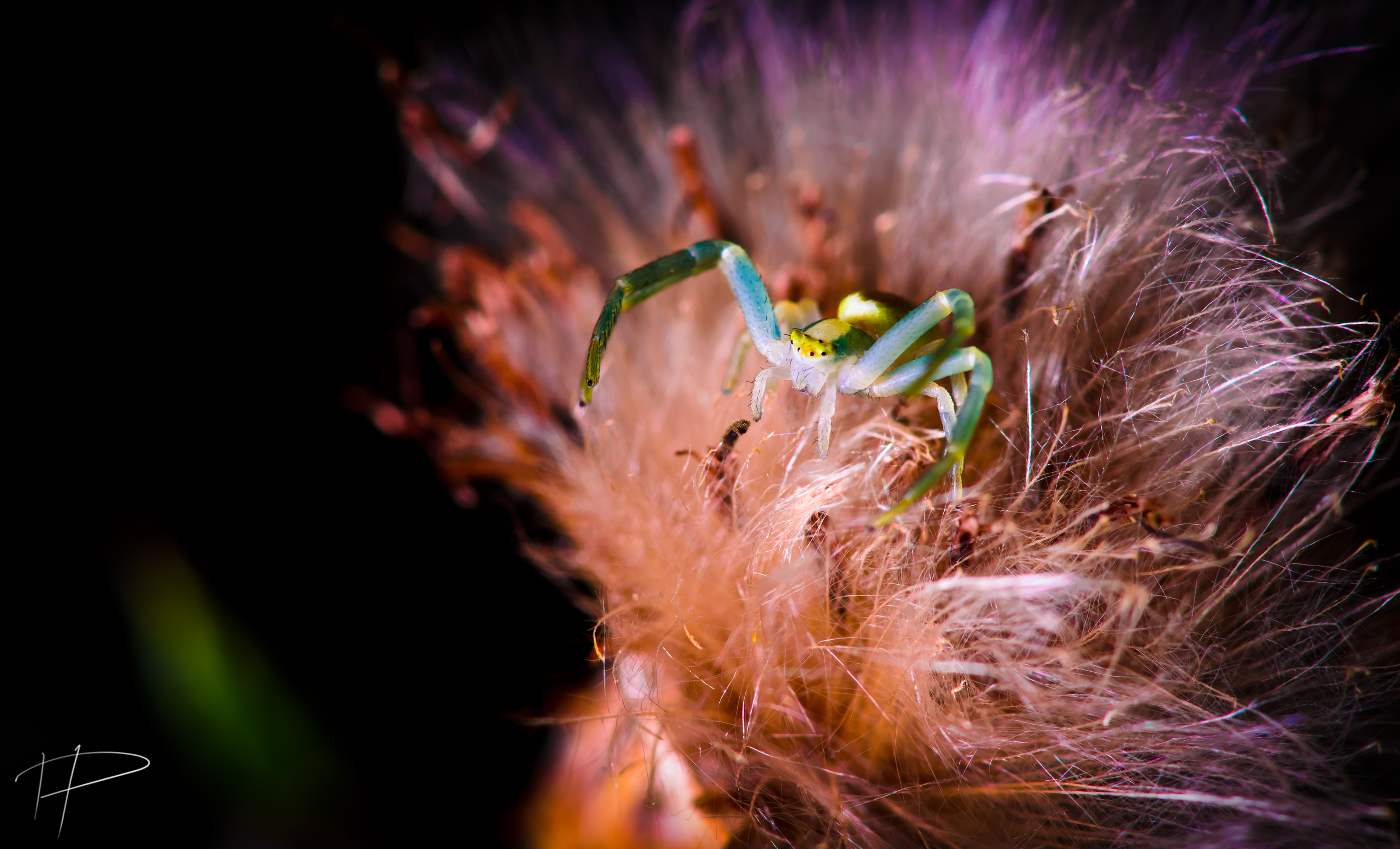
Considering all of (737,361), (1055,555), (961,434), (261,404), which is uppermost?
(261,404)

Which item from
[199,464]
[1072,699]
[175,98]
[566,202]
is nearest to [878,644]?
[1072,699]

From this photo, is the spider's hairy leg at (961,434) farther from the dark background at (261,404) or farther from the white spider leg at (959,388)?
the dark background at (261,404)
